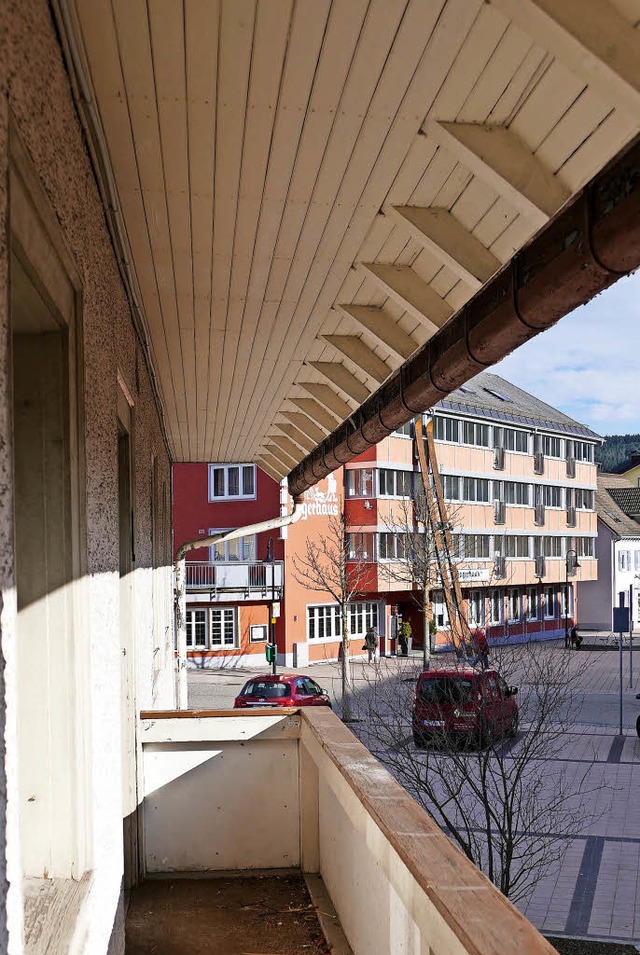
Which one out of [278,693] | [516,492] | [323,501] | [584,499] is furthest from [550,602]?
[278,693]

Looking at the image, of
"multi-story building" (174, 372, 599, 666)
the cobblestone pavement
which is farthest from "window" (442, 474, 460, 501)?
the cobblestone pavement

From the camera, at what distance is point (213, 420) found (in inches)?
415

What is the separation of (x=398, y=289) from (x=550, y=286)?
1.53 m

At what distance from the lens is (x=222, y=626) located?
32000 mm

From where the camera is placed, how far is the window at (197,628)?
1256 inches

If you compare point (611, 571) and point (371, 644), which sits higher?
point (611, 571)

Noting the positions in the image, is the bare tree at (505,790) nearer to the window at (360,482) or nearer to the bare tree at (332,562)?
the bare tree at (332,562)

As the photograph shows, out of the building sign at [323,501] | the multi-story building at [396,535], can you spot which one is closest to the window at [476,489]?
the multi-story building at [396,535]

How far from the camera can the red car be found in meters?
19.3

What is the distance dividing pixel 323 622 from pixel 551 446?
1638cm

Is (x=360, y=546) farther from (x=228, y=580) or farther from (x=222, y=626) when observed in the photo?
(x=222, y=626)

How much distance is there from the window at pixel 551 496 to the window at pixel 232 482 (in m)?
16.2

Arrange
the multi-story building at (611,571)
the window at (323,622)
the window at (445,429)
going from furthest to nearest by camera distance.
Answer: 1. the multi-story building at (611,571)
2. the window at (445,429)
3. the window at (323,622)

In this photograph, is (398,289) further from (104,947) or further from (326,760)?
(104,947)
